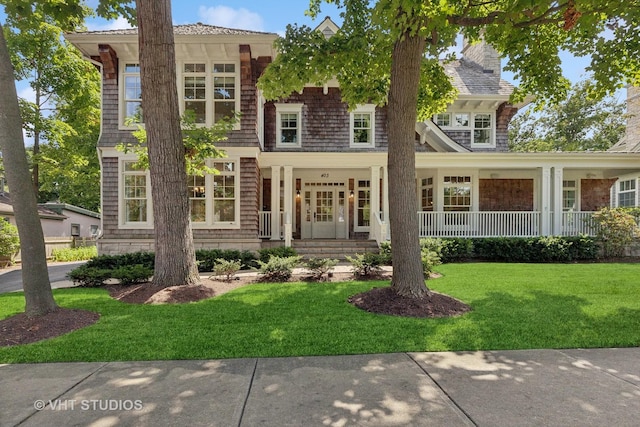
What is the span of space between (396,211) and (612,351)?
3.13 metres

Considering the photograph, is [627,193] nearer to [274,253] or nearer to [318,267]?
[318,267]

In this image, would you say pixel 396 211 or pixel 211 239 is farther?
pixel 211 239

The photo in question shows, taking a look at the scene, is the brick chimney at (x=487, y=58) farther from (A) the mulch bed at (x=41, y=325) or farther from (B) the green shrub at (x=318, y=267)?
(A) the mulch bed at (x=41, y=325)

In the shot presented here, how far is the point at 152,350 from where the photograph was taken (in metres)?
3.73

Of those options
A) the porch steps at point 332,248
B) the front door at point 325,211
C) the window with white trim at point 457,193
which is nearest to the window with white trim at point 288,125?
the front door at point 325,211

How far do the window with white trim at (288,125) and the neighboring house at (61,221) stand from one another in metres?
11.9

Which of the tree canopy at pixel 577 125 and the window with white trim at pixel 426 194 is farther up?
the tree canopy at pixel 577 125

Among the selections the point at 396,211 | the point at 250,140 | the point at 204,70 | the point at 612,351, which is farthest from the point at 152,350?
the point at 204,70

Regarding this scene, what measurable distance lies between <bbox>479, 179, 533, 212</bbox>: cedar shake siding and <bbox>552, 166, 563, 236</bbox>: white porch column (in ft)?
7.11

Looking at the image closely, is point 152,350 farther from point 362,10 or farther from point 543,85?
point 543,85

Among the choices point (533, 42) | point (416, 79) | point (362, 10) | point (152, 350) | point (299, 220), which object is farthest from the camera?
point (299, 220)

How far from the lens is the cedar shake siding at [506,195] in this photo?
1431cm

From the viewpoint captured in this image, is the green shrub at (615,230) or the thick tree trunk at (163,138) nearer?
the thick tree trunk at (163,138)

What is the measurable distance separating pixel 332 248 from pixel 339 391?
8850 millimetres
